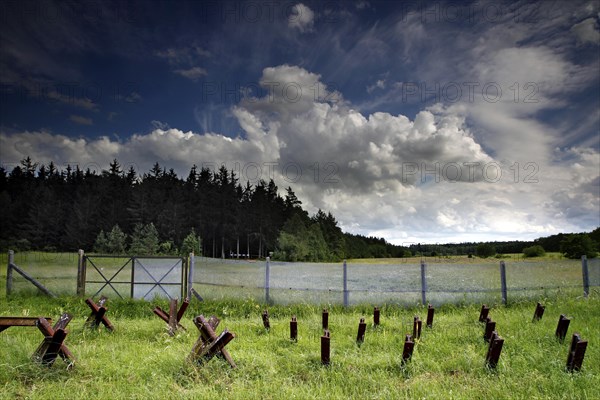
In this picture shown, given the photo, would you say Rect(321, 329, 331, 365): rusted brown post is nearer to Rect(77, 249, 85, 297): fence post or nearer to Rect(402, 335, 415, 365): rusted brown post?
Rect(402, 335, 415, 365): rusted brown post

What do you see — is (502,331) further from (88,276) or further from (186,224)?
(186,224)

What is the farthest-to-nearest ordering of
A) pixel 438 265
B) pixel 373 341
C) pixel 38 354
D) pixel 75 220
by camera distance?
pixel 75 220
pixel 438 265
pixel 373 341
pixel 38 354

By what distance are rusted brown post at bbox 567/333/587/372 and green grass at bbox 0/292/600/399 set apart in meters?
0.13

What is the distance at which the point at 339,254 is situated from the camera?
69.7 m

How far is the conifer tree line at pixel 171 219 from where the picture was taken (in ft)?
195

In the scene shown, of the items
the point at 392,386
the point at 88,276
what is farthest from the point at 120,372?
the point at 88,276

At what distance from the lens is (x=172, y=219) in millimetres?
61656

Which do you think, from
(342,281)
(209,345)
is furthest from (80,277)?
(209,345)

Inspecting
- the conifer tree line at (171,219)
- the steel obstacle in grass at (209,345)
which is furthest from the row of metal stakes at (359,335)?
the conifer tree line at (171,219)

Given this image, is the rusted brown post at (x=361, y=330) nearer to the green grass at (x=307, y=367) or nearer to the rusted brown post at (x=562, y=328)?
the green grass at (x=307, y=367)

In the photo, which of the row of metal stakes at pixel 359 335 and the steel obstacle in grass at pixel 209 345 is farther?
the row of metal stakes at pixel 359 335

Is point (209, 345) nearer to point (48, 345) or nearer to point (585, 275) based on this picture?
point (48, 345)

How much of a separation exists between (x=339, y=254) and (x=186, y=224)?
2620 centimetres

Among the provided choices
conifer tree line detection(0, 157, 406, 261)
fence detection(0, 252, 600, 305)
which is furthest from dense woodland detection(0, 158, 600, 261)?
fence detection(0, 252, 600, 305)
